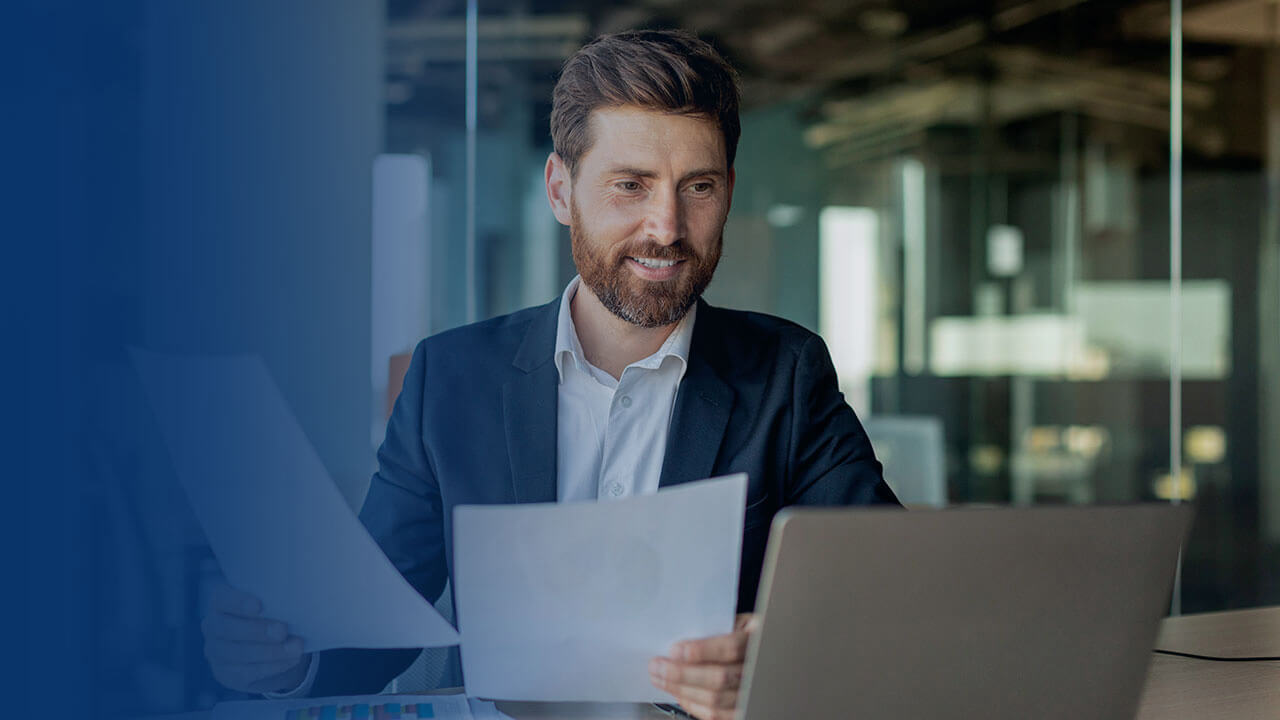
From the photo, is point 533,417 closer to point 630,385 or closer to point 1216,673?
point 630,385

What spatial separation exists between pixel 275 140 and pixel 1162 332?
13.7ft

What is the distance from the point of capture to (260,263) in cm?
273

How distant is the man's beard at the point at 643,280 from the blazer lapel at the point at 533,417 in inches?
4.1

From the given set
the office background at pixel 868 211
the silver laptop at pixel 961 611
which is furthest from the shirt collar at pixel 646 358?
the office background at pixel 868 211

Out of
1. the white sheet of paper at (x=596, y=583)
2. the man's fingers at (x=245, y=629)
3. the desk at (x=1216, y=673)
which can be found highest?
the white sheet of paper at (x=596, y=583)

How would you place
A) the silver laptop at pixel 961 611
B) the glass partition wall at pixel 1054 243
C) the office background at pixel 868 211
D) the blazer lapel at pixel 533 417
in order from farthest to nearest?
the glass partition wall at pixel 1054 243
the office background at pixel 868 211
the blazer lapel at pixel 533 417
the silver laptop at pixel 961 611

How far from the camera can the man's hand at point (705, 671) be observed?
0.89 meters

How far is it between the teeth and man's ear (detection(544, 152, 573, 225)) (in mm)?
155

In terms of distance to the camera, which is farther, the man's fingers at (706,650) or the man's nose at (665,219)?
the man's nose at (665,219)

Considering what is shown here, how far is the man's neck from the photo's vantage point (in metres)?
1.62

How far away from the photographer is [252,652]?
1056 millimetres

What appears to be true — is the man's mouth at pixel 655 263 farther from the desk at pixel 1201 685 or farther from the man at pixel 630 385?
the desk at pixel 1201 685

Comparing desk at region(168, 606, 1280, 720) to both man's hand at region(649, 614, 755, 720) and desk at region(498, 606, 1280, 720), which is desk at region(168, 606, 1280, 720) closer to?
desk at region(498, 606, 1280, 720)
